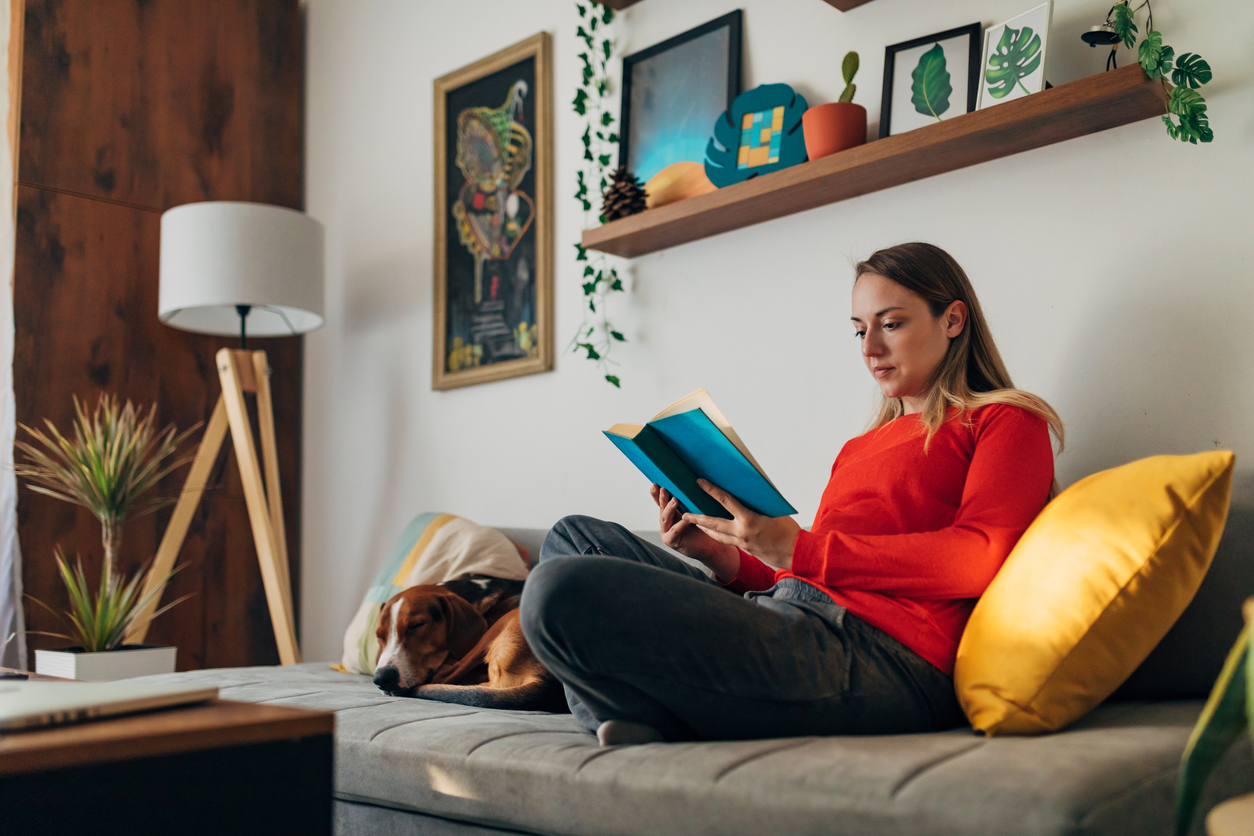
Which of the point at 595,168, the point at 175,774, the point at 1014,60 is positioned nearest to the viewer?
the point at 175,774

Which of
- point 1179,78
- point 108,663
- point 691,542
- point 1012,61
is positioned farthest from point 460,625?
point 1179,78

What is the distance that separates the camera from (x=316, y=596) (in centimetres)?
322

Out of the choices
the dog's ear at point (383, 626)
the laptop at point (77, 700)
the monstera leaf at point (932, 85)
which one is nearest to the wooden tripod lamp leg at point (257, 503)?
the dog's ear at point (383, 626)

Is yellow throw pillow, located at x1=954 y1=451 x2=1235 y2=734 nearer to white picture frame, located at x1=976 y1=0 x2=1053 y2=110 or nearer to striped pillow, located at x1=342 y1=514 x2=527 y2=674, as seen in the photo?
white picture frame, located at x1=976 y1=0 x2=1053 y2=110

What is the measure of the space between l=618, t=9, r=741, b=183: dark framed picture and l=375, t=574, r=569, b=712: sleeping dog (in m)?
1.14

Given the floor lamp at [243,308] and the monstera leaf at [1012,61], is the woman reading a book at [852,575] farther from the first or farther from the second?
the floor lamp at [243,308]

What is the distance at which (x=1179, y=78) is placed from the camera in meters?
1.51

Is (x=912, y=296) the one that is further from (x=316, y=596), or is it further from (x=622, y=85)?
(x=316, y=596)

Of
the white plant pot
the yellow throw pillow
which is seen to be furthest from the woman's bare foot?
the white plant pot

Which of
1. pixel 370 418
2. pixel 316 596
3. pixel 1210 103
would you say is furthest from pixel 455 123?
pixel 1210 103

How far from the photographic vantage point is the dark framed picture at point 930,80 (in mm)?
1751

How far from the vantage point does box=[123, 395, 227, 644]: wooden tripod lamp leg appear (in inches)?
108

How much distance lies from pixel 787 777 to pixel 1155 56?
4.11 feet

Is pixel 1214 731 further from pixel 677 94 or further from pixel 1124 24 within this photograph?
pixel 677 94
